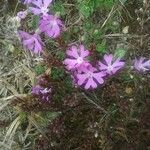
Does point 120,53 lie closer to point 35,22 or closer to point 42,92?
point 42,92

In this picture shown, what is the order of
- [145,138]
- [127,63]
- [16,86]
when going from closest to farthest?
[145,138], [127,63], [16,86]

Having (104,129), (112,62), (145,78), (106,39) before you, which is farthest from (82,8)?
(104,129)

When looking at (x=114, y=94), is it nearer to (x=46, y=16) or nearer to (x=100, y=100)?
(x=100, y=100)

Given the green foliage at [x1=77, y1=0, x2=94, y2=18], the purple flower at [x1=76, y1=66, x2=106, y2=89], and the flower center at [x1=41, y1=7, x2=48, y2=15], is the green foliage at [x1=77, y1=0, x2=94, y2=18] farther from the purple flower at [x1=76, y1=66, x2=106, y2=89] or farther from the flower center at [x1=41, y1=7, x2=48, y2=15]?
the purple flower at [x1=76, y1=66, x2=106, y2=89]

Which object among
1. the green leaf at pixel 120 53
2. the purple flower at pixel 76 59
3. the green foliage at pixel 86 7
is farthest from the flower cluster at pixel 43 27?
the green leaf at pixel 120 53

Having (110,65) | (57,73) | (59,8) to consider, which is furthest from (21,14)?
(110,65)

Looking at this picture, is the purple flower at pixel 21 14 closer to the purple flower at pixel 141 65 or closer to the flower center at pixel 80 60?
the flower center at pixel 80 60
